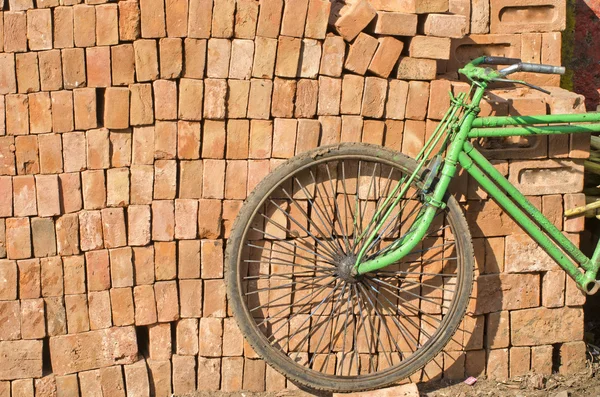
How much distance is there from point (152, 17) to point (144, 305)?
5.33 ft

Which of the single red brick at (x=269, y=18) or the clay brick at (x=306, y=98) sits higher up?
the single red brick at (x=269, y=18)

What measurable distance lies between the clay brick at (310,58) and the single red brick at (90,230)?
4.62ft

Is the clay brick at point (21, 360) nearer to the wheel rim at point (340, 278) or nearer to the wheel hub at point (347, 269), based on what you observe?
the wheel rim at point (340, 278)

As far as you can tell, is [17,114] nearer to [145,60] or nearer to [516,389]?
[145,60]

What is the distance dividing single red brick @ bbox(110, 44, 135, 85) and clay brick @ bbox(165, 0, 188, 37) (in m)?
0.24

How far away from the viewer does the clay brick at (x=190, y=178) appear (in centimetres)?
453

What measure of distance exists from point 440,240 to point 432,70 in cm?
101

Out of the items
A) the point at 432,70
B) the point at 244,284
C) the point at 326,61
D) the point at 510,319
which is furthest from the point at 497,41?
the point at 244,284

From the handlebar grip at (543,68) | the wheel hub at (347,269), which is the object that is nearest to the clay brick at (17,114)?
the wheel hub at (347,269)

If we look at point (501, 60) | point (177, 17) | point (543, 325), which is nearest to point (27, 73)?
point (177, 17)

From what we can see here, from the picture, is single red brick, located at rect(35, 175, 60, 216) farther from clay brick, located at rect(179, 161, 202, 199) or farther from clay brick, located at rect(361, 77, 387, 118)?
clay brick, located at rect(361, 77, 387, 118)

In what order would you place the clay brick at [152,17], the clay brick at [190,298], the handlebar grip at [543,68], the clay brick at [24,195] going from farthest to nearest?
the clay brick at [190,298], the clay brick at [24,195], the clay brick at [152,17], the handlebar grip at [543,68]

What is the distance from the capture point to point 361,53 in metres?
4.55

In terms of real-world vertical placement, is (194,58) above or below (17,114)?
above
